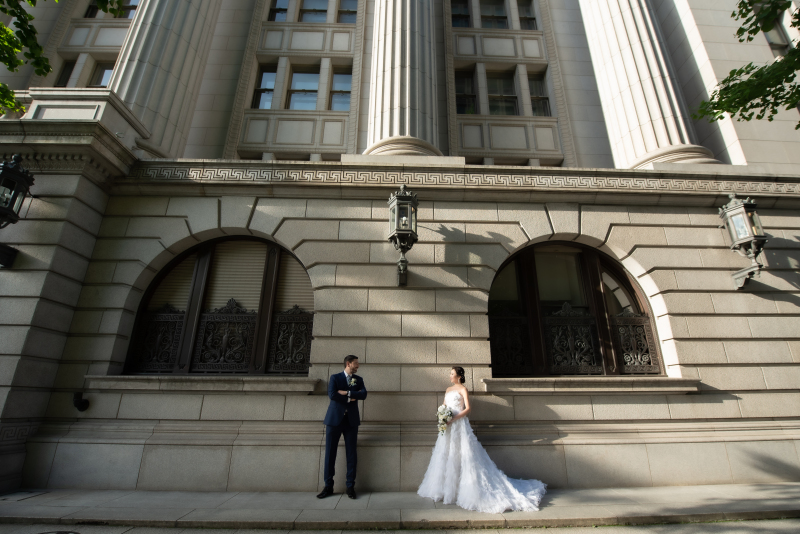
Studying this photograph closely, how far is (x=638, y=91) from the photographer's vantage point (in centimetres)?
977

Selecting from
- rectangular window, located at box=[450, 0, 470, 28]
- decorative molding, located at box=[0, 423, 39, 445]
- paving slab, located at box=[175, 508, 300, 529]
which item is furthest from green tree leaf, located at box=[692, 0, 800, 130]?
decorative molding, located at box=[0, 423, 39, 445]

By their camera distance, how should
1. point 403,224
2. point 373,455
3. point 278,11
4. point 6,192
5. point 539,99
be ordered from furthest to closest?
point 278,11
point 539,99
point 403,224
point 6,192
point 373,455

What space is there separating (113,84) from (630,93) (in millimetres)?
13105

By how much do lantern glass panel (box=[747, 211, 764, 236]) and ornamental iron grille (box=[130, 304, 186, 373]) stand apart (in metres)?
12.0

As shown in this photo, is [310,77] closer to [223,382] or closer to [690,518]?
[223,382]

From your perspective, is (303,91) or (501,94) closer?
(303,91)

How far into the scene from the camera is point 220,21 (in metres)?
13.7

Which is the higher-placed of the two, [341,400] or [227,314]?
[227,314]

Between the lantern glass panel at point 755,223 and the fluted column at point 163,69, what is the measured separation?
521 inches

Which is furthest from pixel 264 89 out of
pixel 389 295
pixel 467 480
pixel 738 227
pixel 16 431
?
pixel 738 227

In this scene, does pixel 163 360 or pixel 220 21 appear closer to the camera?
pixel 163 360

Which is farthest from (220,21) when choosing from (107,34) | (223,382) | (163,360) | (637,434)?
(637,434)

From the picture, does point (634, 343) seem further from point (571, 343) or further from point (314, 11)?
point (314, 11)

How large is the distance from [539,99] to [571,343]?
9281mm
